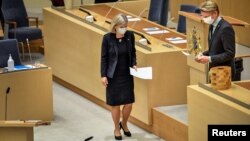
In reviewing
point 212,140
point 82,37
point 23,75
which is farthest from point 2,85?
point 212,140

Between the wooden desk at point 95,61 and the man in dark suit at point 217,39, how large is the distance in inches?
61.4

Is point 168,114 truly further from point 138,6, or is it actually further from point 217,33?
point 138,6

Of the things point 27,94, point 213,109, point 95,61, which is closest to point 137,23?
point 95,61

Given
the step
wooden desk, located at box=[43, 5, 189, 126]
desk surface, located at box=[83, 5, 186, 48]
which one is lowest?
the step

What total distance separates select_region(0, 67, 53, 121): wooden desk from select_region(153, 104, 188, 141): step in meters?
1.54

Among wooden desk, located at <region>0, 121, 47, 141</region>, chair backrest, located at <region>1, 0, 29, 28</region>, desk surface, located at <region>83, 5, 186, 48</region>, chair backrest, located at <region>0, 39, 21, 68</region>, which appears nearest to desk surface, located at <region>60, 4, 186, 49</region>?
desk surface, located at <region>83, 5, 186, 48</region>

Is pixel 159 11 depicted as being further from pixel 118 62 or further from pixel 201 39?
pixel 201 39

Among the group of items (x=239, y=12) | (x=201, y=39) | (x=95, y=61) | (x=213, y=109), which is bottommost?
(x=95, y=61)

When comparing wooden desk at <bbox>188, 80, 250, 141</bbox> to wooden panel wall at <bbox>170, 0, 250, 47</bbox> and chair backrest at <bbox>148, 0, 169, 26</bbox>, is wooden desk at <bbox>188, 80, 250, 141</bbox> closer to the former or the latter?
chair backrest at <bbox>148, 0, 169, 26</bbox>

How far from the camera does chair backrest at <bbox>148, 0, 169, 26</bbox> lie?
1183 centimetres

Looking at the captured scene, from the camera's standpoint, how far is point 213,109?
7.50m

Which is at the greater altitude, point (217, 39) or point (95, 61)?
point (217, 39)

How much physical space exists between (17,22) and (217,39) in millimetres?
6197

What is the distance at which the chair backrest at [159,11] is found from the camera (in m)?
11.8
